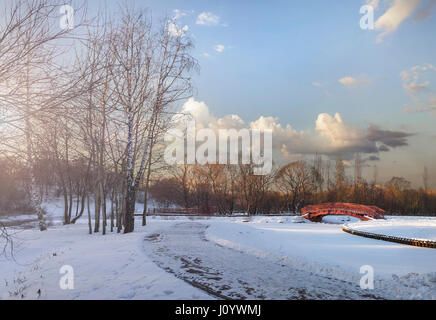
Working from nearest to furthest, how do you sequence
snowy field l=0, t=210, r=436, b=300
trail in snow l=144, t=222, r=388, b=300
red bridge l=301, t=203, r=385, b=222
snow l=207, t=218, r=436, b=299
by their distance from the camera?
1. snowy field l=0, t=210, r=436, b=300
2. trail in snow l=144, t=222, r=388, b=300
3. snow l=207, t=218, r=436, b=299
4. red bridge l=301, t=203, r=385, b=222

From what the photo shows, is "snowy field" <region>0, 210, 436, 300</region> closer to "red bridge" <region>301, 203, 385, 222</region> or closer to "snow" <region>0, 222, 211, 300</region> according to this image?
"snow" <region>0, 222, 211, 300</region>

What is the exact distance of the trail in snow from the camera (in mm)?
5785

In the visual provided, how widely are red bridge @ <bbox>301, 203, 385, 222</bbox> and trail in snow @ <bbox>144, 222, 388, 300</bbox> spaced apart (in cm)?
2566

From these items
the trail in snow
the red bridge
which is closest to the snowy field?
the trail in snow

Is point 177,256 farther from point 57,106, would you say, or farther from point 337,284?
point 57,106

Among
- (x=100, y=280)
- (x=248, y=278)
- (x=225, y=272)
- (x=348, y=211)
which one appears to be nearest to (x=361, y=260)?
(x=248, y=278)

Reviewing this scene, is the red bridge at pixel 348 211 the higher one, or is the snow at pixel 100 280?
the snow at pixel 100 280

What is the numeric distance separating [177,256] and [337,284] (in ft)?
16.3

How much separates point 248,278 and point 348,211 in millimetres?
28890

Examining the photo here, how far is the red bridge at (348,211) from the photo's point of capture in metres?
30.7

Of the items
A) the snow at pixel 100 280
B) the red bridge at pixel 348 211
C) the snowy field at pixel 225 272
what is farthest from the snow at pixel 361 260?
the red bridge at pixel 348 211

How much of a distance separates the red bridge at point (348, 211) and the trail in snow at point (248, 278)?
25.7 m

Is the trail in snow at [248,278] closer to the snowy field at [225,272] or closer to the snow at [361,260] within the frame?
the snowy field at [225,272]

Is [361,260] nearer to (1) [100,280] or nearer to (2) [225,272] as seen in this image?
(2) [225,272]
